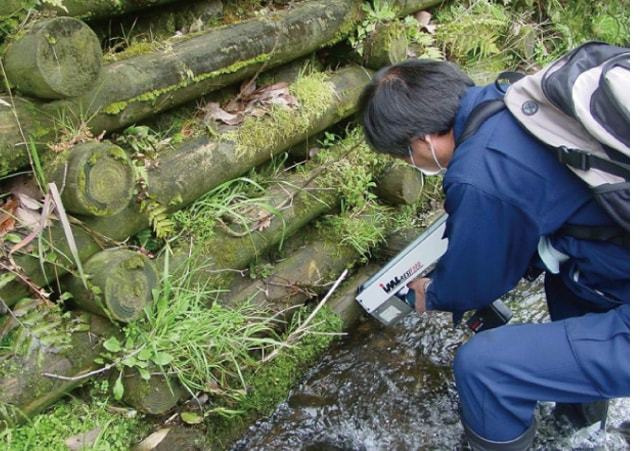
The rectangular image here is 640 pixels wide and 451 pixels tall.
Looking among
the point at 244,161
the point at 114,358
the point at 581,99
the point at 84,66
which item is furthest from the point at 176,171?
the point at 581,99

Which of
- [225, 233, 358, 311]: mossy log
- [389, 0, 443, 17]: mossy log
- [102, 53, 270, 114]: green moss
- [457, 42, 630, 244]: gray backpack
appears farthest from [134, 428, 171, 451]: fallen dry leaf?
[389, 0, 443, 17]: mossy log

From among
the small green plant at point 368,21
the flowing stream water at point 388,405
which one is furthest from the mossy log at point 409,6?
the flowing stream water at point 388,405

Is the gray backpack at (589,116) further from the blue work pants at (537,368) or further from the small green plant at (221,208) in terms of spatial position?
the small green plant at (221,208)

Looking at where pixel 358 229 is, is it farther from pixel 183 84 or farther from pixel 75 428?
pixel 75 428

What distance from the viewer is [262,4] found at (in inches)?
147

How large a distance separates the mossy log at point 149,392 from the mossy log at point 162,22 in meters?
1.57

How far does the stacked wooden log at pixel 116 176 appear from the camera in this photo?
8.02 ft

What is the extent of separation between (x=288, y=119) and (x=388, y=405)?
63.8 inches

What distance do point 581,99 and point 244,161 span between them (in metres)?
1.76

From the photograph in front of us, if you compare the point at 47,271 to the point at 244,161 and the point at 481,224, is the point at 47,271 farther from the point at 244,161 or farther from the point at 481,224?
the point at 481,224

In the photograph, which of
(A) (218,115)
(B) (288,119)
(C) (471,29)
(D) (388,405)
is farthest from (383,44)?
(D) (388,405)

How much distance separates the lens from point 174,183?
2.95 m

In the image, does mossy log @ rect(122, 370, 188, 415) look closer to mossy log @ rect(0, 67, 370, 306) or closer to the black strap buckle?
mossy log @ rect(0, 67, 370, 306)

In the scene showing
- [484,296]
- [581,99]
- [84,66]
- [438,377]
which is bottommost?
[438,377]
